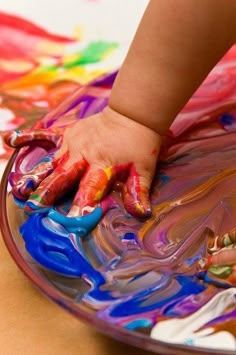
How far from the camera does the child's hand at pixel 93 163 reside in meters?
0.62

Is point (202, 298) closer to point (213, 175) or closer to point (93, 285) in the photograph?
point (93, 285)

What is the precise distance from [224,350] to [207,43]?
31 centimetres

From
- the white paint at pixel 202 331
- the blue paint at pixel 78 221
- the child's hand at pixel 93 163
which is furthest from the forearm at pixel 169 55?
the white paint at pixel 202 331

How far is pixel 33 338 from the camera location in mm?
550

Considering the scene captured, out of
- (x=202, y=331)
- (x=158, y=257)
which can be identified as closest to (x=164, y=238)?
(x=158, y=257)

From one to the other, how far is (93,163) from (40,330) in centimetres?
18

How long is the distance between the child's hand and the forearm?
0.8 inches

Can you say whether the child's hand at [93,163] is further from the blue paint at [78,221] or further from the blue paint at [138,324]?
the blue paint at [138,324]

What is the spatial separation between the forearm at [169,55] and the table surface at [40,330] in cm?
21

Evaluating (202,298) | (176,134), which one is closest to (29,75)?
(176,134)

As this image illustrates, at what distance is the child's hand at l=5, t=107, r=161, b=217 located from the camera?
0.62 m

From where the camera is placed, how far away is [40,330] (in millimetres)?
557

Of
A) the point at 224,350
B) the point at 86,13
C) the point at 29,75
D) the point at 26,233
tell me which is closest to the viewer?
the point at 224,350

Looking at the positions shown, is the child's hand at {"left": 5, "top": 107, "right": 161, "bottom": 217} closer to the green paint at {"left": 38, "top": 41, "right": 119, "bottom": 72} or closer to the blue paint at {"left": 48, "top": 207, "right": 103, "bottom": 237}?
the blue paint at {"left": 48, "top": 207, "right": 103, "bottom": 237}
